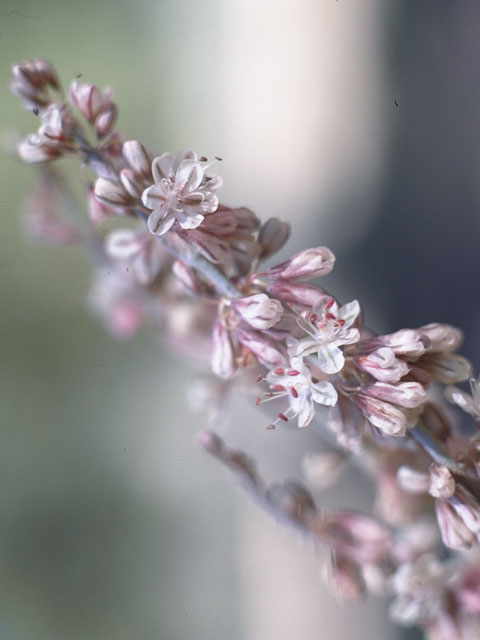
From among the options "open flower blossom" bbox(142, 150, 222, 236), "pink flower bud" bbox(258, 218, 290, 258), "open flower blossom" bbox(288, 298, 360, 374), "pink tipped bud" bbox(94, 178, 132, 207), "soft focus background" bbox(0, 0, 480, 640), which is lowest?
"soft focus background" bbox(0, 0, 480, 640)

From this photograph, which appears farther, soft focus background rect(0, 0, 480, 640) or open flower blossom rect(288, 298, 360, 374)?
soft focus background rect(0, 0, 480, 640)

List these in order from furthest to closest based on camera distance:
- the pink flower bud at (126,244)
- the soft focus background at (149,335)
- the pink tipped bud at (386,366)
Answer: the soft focus background at (149,335) < the pink flower bud at (126,244) < the pink tipped bud at (386,366)

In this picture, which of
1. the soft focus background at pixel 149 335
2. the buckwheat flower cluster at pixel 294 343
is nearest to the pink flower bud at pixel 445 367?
the buckwheat flower cluster at pixel 294 343

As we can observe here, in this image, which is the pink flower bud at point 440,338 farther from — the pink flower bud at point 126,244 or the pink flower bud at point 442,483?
the pink flower bud at point 126,244

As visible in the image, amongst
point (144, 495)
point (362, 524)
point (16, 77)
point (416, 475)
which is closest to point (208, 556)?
point (144, 495)

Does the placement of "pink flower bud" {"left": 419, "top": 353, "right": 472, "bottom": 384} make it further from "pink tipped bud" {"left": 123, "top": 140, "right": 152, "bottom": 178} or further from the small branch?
"pink tipped bud" {"left": 123, "top": 140, "right": 152, "bottom": 178}

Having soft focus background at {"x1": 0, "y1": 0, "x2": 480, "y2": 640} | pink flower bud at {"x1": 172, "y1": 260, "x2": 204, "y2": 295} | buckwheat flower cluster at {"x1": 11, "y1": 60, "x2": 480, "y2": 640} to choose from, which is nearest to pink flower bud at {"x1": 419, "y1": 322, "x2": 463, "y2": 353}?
buckwheat flower cluster at {"x1": 11, "y1": 60, "x2": 480, "y2": 640}

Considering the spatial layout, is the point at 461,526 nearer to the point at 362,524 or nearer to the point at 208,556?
the point at 362,524
